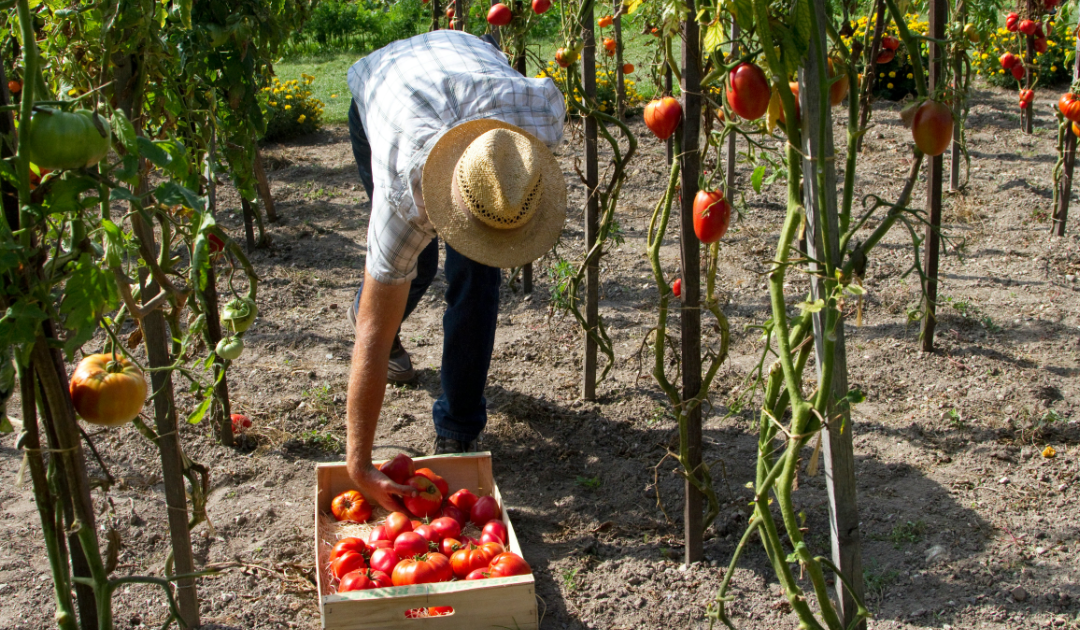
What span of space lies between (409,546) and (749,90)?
1416 millimetres

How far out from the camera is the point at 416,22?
11133mm

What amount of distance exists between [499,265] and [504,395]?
4.06ft

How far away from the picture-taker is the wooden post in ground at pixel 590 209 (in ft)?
9.60

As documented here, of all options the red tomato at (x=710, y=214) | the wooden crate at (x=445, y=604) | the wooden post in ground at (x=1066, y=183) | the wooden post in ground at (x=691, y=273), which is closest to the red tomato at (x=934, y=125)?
the red tomato at (x=710, y=214)

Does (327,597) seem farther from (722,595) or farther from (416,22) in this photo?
(416,22)

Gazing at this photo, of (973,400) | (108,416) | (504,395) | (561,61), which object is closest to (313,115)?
(504,395)

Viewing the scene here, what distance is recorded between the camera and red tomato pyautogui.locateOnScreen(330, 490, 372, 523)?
2439mm

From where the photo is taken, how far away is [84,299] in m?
1.06

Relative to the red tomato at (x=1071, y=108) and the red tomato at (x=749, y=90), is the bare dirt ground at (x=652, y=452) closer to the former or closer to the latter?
the red tomato at (x=1071, y=108)

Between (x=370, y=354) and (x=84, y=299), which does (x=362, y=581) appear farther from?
(x=84, y=299)

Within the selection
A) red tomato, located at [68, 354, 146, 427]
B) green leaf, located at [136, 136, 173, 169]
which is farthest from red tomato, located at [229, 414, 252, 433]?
green leaf, located at [136, 136, 173, 169]

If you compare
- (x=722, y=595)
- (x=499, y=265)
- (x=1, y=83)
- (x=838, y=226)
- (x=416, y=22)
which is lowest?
(x=722, y=595)

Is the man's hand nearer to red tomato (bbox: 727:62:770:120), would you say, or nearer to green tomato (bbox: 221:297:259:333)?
green tomato (bbox: 221:297:259:333)

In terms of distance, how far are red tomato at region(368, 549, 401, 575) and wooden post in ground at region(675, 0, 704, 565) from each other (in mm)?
764
